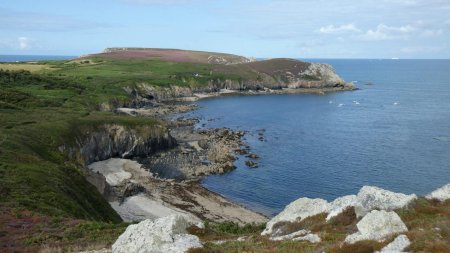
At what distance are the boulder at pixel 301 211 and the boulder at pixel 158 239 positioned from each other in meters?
7.28

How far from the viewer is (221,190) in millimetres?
70875

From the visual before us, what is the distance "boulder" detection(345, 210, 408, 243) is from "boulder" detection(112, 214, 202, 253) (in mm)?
7175

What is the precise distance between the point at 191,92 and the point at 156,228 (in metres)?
176

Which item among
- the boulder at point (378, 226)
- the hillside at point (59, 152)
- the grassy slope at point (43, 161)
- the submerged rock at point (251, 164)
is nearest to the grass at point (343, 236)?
the boulder at point (378, 226)

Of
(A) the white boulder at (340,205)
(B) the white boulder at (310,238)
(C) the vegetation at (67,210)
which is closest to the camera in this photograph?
(C) the vegetation at (67,210)

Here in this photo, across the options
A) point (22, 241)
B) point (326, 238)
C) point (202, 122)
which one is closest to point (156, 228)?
point (326, 238)

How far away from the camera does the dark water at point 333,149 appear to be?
231 feet

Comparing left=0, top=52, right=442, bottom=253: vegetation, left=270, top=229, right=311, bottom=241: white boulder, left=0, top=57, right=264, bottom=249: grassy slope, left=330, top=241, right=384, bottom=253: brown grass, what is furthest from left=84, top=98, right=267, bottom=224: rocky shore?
left=330, top=241, right=384, bottom=253: brown grass

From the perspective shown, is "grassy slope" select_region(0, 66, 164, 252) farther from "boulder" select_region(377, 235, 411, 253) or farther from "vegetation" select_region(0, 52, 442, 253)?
"boulder" select_region(377, 235, 411, 253)

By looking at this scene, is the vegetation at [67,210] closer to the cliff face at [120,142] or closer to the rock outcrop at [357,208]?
the rock outcrop at [357,208]

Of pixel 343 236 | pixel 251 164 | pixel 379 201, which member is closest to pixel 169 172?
pixel 251 164

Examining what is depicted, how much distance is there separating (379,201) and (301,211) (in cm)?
515

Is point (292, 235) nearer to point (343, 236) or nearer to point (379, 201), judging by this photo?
point (343, 236)

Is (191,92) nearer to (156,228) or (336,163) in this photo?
(336,163)
